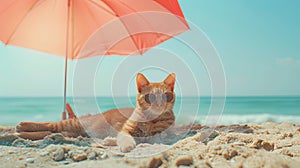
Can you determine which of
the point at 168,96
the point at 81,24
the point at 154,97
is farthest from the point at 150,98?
the point at 81,24

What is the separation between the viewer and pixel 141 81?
→ 2.21 metres

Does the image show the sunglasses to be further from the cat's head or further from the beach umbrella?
the beach umbrella

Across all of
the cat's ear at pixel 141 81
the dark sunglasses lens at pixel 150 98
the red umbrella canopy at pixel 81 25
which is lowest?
the dark sunglasses lens at pixel 150 98

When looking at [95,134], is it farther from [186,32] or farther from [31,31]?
[31,31]

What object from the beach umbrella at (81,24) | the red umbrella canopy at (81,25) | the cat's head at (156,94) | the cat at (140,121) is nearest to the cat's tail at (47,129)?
the cat at (140,121)

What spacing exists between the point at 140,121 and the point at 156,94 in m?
0.26

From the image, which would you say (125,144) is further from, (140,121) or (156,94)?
(156,94)

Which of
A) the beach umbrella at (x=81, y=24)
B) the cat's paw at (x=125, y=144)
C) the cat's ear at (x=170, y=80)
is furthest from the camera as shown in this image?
the beach umbrella at (x=81, y=24)

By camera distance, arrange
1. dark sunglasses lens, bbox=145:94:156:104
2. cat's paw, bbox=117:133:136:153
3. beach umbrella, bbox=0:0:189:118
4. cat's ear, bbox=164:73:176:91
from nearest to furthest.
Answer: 1. cat's paw, bbox=117:133:136:153
2. dark sunglasses lens, bbox=145:94:156:104
3. cat's ear, bbox=164:73:176:91
4. beach umbrella, bbox=0:0:189:118

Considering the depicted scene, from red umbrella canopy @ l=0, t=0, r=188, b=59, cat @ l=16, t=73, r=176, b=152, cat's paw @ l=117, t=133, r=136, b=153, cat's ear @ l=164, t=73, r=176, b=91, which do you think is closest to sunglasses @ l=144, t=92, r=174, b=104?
cat @ l=16, t=73, r=176, b=152

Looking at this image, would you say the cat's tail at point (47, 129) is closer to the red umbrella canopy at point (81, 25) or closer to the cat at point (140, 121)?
the cat at point (140, 121)

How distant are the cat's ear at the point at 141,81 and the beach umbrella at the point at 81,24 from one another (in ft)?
2.34

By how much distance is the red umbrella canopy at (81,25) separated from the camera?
277 centimetres

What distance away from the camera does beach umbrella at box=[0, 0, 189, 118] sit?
277cm
